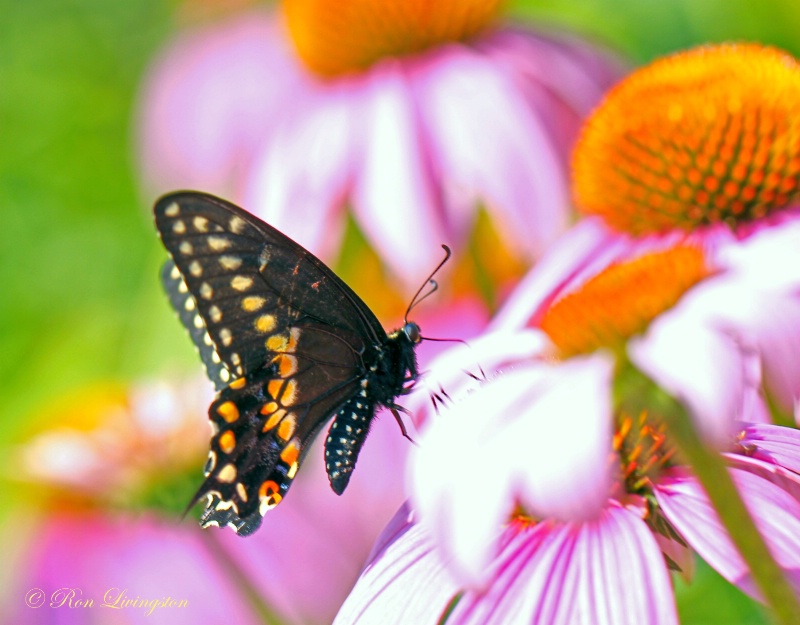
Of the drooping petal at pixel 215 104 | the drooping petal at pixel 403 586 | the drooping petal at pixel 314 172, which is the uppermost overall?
the drooping petal at pixel 215 104

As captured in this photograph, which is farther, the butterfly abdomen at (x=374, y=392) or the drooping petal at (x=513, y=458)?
the butterfly abdomen at (x=374, y=392)

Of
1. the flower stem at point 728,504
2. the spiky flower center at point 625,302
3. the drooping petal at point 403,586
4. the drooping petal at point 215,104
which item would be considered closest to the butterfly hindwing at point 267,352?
the drooping petal at point 403,586

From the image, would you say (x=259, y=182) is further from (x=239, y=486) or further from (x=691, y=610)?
(x=691, y=610)

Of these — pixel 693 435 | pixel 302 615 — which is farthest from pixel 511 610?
pixel 302 615

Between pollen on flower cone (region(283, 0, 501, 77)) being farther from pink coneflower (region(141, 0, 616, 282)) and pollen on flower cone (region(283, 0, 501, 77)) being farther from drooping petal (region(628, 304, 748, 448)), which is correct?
drooping petal (region(628, 304, 748, 448))

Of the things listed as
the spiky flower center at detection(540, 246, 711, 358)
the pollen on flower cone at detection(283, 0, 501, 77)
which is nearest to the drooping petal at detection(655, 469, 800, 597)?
the spiky flower center at detection(540, 246, 711, 358)

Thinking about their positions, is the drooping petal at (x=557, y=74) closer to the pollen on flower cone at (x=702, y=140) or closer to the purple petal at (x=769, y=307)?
the pollen on flower cone at (x=702, y=140)
